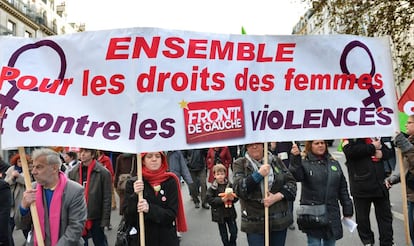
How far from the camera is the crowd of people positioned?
296 centimetres

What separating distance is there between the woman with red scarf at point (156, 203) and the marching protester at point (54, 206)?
0.41m

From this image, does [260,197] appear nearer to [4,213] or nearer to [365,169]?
[365,169]

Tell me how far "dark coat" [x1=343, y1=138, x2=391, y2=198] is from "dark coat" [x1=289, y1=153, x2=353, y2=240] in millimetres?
792

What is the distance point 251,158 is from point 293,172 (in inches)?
25.9

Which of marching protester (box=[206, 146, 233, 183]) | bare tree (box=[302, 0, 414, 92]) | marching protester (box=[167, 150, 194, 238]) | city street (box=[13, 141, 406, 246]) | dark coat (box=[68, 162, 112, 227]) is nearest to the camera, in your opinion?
dark coat (box=[68, 162, 112, 227])

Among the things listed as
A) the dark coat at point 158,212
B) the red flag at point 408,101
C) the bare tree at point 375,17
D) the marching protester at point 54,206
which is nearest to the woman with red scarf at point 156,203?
the dark coat at point 158,212

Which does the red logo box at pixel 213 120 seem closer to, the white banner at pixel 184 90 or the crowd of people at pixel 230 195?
the white banner at pixel 184 90

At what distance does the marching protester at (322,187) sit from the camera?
384 cm

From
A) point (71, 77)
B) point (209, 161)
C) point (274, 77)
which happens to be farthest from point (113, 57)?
point (209, 161)

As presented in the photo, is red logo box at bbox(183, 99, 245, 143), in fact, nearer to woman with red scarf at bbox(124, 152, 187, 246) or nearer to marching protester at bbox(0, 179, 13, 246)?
woman with red scarf at bbox(124, 152, 187, 246)

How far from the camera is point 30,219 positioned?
2.99m

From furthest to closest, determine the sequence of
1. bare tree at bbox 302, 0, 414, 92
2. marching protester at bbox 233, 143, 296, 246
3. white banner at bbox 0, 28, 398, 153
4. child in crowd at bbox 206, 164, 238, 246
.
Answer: bare tree at bbox 302, 0, 414, 92
child in crowd at bbox 206, 164, 238, 246
marching protester at bbox 233, 143, 296, 246
white banner at bbox 0, 28, 398, 153

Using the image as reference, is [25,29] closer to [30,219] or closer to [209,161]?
[209,161]

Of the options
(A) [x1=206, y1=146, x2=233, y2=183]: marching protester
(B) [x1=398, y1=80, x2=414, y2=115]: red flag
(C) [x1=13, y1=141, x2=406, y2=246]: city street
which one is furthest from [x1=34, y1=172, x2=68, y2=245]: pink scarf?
(A) [x1=206, y1=146, x2=233, y2=183]: marching protester
